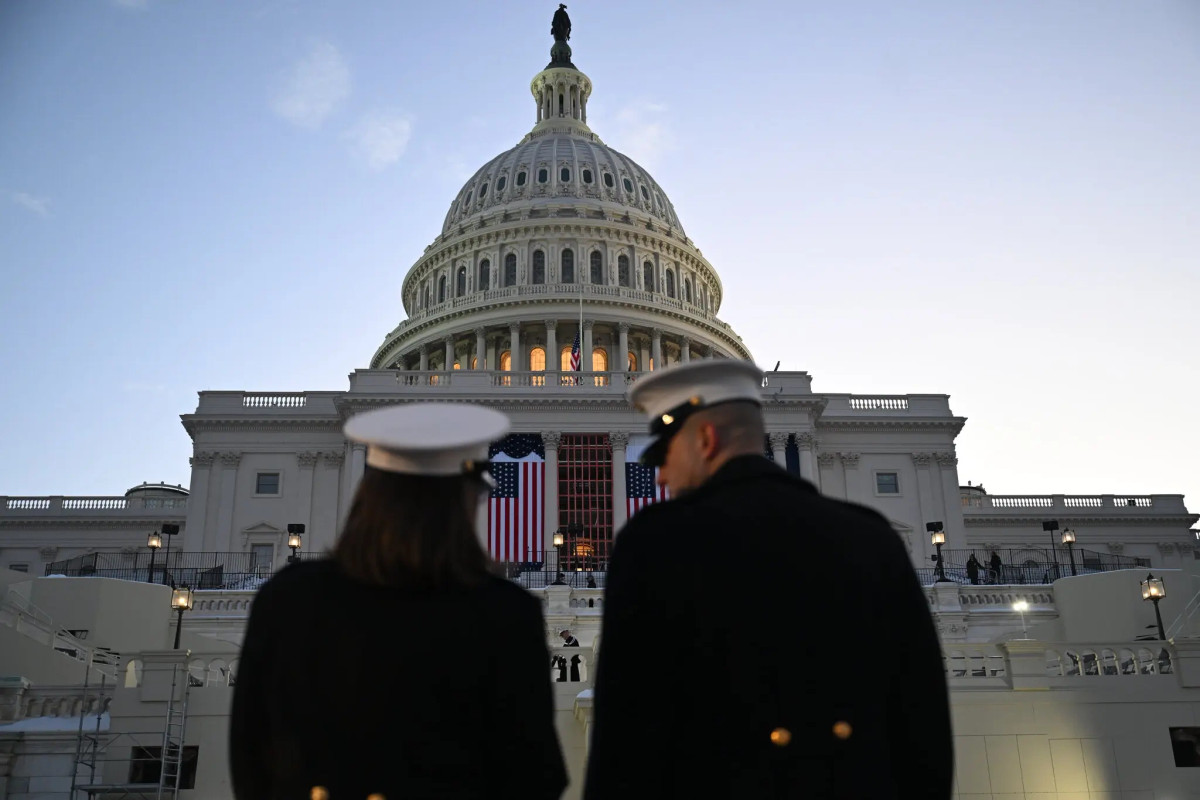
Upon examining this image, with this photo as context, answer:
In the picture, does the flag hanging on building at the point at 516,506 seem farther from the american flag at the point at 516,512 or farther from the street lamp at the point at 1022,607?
the street lamp at the point at 1022,607

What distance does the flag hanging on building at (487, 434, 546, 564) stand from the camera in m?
51.8

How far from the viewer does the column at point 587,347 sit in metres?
78.8

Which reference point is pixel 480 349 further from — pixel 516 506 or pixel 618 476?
pixel 516 506

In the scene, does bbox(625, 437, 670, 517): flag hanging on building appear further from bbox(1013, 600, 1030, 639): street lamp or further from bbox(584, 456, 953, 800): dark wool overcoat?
bbox(584, 456, 953, 800): dark wool overcoat

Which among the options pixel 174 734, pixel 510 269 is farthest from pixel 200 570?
pixel 510 269

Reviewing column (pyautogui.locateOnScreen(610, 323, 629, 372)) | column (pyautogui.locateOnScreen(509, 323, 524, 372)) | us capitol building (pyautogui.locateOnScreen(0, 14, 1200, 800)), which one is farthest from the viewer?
column (pyautogui.locateOnScreen(610, 323, 629, 372))

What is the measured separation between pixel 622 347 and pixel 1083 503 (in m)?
32.1

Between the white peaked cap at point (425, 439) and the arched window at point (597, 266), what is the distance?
8411cm

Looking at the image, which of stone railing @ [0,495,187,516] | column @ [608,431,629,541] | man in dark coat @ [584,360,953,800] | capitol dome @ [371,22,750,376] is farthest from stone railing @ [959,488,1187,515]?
man in dark coat @ [584,360,953,800]

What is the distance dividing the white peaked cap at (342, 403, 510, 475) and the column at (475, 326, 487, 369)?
75.1m

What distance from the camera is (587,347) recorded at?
3167 inches

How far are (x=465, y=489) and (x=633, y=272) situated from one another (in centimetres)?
Result: 8565

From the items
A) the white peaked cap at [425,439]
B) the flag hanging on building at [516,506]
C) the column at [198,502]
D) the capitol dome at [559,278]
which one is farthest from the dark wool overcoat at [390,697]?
the capitol dome at [559,278]

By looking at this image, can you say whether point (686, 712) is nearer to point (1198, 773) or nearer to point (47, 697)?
point (1198, 773)
